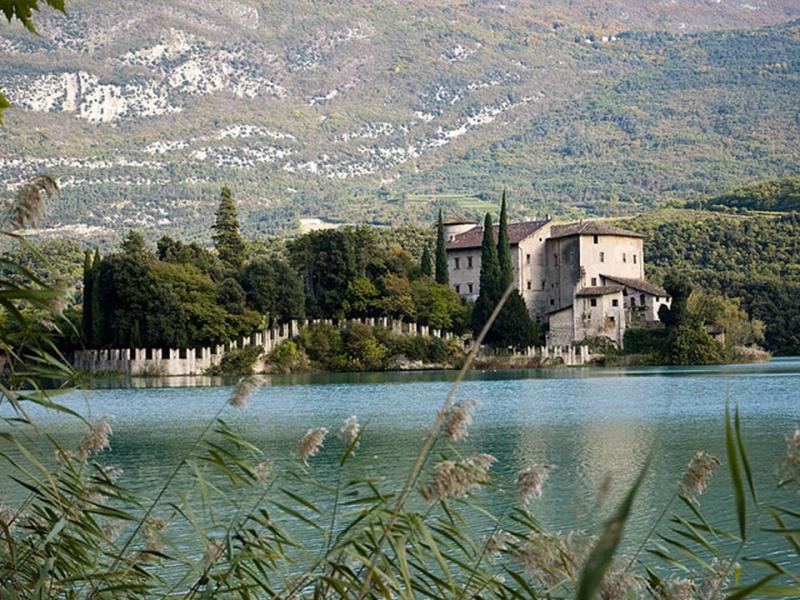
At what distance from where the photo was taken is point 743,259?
6912 cm

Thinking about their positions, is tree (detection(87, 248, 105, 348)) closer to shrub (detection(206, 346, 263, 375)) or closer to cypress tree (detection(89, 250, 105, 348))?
cypress tree (detection(89, 250, 105, 348))

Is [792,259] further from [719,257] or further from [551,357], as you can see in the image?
[551,357]

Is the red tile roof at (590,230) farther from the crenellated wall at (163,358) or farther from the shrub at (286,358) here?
the crenellated wall at (163,358)

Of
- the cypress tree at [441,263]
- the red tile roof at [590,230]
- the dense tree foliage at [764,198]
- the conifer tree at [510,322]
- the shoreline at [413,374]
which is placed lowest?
the shoreline at [413,374]

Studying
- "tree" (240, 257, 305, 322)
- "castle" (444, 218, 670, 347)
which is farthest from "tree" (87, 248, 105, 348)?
"castle" (444, 218, 670, 347)

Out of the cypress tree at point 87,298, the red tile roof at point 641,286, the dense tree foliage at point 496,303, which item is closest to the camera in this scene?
the cypress tree at point 87,298

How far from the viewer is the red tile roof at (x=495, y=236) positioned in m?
58.7

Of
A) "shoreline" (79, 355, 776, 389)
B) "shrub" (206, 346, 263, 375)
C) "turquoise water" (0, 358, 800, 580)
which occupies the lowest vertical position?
"turquoise water" (0, 358, 800, 580)

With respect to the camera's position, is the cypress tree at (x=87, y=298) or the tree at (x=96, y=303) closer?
the tree at (x=96, y=303)

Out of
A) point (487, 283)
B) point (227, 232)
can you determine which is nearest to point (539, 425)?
point (487, 283)

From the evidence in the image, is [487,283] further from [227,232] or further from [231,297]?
[227,232]

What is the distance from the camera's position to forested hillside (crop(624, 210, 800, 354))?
2367 inches

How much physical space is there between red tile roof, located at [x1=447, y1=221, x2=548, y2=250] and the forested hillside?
8.55m

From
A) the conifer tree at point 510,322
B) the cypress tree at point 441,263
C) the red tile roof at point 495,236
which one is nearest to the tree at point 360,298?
the conifer tree at point 510,322
